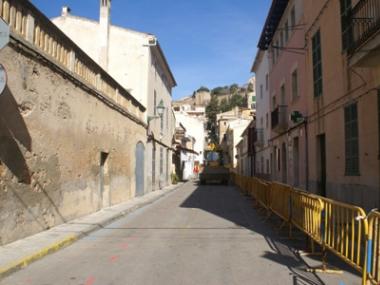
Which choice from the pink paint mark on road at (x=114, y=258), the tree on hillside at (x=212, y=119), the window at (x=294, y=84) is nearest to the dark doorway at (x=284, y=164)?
the window at (x=294, y=84)

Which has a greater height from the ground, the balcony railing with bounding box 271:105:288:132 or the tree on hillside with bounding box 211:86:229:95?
the tree on hillside with bounding box 211:86:229:95

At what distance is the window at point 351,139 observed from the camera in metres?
11.3

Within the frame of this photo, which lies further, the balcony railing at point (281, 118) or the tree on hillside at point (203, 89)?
the tree on hillside at point (203, 89)

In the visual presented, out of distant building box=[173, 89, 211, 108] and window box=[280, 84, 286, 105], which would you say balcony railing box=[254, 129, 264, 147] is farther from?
distant building box=[173, 89, 211, 108]

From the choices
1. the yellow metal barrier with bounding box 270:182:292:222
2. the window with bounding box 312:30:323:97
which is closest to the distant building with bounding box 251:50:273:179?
the window with bounding box 312:30:323:97

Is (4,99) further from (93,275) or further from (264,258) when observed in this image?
(264,258)

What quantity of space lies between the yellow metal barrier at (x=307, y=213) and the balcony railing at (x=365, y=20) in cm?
327

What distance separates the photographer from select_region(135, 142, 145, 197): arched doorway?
72.8 feet

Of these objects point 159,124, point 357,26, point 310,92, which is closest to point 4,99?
point 357,26

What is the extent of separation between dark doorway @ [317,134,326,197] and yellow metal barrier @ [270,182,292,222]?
3172 millimetres

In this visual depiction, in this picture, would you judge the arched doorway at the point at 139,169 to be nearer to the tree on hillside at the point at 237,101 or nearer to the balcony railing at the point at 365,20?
the balcony railing at the point at 365,20

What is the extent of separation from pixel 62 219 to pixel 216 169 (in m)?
30.7

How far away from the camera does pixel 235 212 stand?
15.7m

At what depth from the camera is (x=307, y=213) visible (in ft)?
26.3
